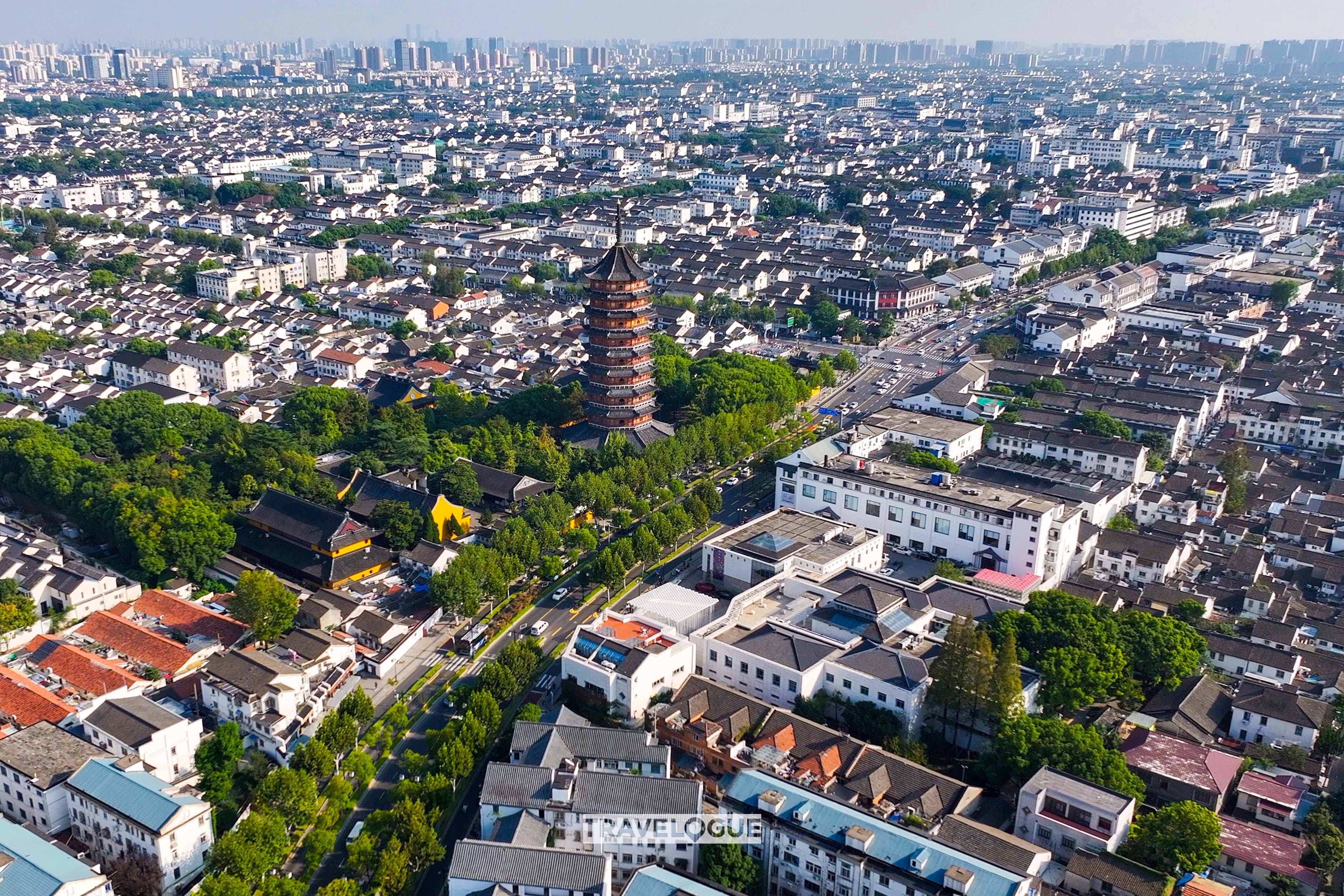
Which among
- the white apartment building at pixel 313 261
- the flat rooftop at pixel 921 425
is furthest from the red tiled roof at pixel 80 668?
the white apartment building at pixel 313 261

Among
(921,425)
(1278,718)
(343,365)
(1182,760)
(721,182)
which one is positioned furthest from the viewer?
(721,182)

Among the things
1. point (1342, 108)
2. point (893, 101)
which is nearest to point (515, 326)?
point (893, 101)

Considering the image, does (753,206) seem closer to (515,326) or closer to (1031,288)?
(1031,288)

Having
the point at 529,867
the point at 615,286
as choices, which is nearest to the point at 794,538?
the point at 615,286

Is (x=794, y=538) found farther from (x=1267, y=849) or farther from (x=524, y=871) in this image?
(x=524, y=871)

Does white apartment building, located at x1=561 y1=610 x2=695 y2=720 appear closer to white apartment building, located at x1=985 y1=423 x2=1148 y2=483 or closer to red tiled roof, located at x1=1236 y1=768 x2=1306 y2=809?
red tiled roof, located at x1=1236 y1=768 x2=1306 y2=809

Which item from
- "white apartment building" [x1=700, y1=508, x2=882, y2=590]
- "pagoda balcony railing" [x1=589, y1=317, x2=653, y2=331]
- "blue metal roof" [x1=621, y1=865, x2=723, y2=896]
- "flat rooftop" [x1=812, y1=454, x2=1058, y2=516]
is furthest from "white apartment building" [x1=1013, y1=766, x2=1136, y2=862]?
"pagoda balcony railing" [x1=589, y1=317, x2=653, y2=331]

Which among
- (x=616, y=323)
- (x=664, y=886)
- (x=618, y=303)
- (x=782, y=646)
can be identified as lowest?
(x=664, y=886)
